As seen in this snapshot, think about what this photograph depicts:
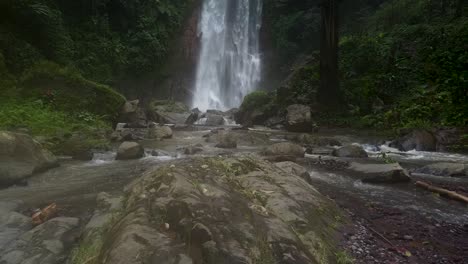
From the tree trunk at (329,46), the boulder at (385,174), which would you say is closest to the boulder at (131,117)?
the tree trunk at (329,46)

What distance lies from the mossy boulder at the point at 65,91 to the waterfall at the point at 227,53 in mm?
20020

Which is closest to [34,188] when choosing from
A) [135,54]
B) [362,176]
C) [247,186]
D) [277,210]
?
[247,186]

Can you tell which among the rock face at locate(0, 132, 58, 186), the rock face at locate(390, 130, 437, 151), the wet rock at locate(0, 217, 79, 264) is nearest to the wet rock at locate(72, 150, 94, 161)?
the rock face at locate(0, 132, 58, 186)

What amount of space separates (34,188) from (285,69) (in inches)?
1270

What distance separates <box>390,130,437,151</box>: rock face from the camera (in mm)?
12094

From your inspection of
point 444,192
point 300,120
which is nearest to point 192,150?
point 444,192

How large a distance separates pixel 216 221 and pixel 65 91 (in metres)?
14.8

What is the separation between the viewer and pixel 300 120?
59.3ft

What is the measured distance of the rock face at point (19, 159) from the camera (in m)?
7.14

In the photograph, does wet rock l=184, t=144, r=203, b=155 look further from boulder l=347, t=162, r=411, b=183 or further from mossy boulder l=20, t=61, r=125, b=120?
mossy boulder l=20, t=61, r=125, b=120

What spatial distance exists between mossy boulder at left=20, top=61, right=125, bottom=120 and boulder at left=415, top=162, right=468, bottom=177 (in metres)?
13.2

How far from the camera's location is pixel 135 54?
29000mm

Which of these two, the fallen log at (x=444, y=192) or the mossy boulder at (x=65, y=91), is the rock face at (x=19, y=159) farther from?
the fallen log at (x=444, y=192)

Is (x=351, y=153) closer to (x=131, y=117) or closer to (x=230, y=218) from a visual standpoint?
(x=230, y=218)
